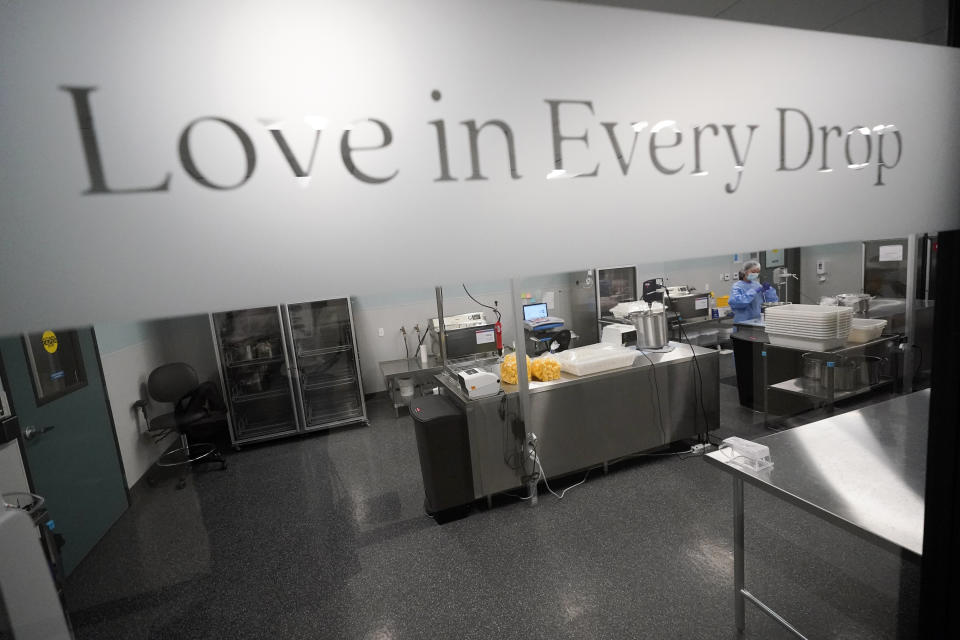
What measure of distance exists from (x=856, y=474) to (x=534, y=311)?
4.07 meters

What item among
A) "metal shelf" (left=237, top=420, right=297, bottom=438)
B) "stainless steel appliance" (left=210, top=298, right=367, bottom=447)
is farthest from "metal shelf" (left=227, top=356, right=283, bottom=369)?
"metal shelf" (left=237, top=420, right=297, bottom=438)

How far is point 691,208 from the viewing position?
66 cm

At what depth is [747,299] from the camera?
4383 mm

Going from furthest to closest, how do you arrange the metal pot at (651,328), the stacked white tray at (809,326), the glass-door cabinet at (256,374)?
the glass-door cabinet at (256,374), the metal pot at (651,328), the stacked white tray at (809,326)

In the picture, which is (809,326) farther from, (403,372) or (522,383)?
(403,372)

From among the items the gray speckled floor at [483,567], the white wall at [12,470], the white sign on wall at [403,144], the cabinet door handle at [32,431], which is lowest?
the gray speckled floor at [483,567]

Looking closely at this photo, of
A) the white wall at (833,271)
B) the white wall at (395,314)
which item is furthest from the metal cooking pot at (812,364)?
the white wall at (395,314)

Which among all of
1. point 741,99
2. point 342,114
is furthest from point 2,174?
point 741,99

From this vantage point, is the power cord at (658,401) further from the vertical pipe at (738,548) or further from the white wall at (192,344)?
the white wall at (192,344)

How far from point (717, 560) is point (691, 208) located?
89.8 inches

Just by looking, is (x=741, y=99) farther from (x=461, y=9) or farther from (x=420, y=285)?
(x=420, y=285)

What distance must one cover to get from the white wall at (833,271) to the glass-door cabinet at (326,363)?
5.19m

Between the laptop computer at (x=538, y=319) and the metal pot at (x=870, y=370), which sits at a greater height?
the laptop computer at (x=538, y=319)

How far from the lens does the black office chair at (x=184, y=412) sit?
3172mm
